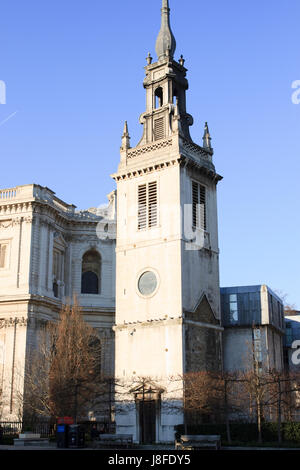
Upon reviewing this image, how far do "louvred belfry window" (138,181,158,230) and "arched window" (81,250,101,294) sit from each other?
16908 mm

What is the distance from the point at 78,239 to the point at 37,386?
17.1m

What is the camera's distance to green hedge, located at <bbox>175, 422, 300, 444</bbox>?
35844 millimetres

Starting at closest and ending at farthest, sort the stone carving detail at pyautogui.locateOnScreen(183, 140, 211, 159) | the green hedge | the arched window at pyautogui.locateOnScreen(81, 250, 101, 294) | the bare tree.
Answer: the green hedge
the bare tree
the stone carving detail at pyautogui.locateOnScreen(183, 140, 211, 159)
the arched window at pyautogui.locateOnScreen(81, 250, 101, 294)

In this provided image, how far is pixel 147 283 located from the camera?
44.1 m

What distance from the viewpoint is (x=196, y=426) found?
127 feet

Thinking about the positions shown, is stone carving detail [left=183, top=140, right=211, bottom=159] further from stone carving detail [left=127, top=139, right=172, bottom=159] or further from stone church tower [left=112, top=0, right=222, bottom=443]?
stone carving detail [left=127, top=139, right=172, bottom=159]

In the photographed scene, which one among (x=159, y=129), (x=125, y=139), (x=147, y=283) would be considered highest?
(x=159, y=129)

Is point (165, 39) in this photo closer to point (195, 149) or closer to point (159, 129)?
point (159, 129)

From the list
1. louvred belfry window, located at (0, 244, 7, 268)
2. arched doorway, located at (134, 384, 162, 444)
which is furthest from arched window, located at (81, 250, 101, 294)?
arched doorway, located at (134, 384, 162, 444)

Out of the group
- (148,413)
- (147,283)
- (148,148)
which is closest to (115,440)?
(148,413)

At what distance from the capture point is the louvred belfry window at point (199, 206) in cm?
4541

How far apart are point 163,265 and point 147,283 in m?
Result: 1.88
